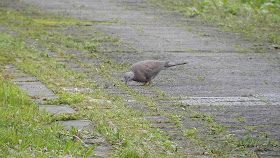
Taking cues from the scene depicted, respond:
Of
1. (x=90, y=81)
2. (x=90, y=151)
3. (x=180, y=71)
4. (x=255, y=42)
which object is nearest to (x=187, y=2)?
(x=255, y=42)

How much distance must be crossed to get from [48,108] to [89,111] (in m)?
0.44

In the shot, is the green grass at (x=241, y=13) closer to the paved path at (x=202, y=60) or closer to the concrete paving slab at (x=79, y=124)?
the paved path at (x=202, y=60)

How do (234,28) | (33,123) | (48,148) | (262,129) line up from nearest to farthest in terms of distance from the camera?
(48,148) < (33,123) < (262,129) < (234,28)

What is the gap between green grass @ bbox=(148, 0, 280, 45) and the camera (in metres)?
11.5

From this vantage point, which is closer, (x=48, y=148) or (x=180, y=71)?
(x=48, y=148)

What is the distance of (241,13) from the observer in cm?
1356

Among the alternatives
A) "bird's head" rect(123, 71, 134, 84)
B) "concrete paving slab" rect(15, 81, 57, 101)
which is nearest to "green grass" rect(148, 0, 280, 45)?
"bird's head" rect(123, 71, 134, 84)

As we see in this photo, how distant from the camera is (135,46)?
31.7ft

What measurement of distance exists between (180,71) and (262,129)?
292cm

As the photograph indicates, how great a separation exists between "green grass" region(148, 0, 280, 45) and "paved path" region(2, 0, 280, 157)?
0.46 metres

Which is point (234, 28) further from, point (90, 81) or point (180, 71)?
point (90, 81)

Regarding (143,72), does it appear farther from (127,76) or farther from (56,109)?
(56,109)

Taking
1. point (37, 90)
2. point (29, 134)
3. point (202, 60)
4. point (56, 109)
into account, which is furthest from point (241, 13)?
point (29, 134)

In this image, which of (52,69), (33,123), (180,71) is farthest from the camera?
(180,71)
